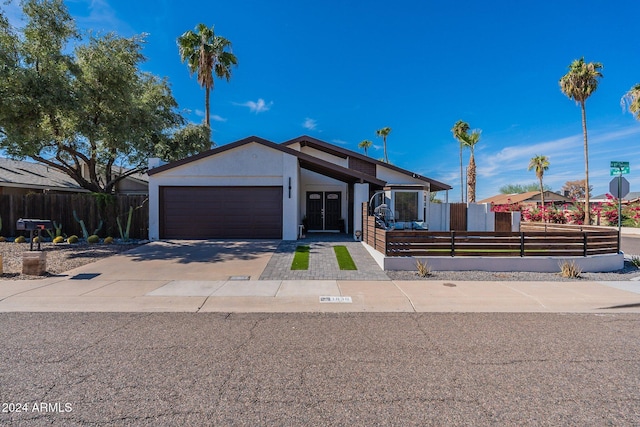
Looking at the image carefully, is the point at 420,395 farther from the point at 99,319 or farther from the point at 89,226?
the point at 89,226

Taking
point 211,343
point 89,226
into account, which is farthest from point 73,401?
point 89,226

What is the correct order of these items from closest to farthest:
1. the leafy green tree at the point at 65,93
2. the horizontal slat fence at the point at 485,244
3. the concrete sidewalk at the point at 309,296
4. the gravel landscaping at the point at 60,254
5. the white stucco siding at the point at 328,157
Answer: the concrete sidewalk at the point at 309,296
the gravel landscaping at the point at 60,254
the horizontal slat fence at the point at 485,244
the leafy green tree at the point at 65,93
the white stucco siding at the point at 328,157

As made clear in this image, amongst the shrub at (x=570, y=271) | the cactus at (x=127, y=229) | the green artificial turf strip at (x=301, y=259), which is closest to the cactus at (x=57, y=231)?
the cactus at (x=127, y=229)

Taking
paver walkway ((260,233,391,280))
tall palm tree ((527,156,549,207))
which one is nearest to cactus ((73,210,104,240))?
paver walkway ((260,233,391,280))

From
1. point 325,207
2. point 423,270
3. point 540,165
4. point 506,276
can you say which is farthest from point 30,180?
point 540,165

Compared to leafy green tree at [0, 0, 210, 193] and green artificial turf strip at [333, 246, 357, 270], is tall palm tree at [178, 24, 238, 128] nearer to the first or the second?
leafy green tree at [0, 0, 210, 193]

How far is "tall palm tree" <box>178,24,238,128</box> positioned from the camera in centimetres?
2128

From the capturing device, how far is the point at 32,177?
18.2 meters

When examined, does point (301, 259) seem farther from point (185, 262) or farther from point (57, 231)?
point (57, 231)

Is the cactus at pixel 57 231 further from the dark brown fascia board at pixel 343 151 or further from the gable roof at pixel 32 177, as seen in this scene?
the dark brown fascia board at pixel 343 151

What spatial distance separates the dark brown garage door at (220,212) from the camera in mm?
13250

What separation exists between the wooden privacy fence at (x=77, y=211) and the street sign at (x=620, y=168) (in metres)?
17.4

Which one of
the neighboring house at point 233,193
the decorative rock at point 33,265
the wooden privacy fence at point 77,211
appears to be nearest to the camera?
the decorative rock at point 33,265

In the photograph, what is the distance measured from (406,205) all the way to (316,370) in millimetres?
13663
